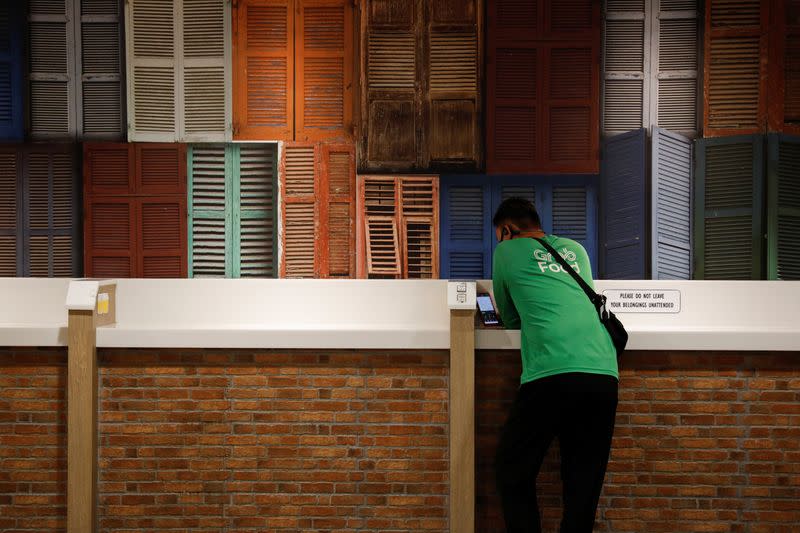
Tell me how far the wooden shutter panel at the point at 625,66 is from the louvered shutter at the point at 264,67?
1.69 metres

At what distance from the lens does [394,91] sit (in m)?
3.36

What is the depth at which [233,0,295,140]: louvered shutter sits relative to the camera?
337 centimetres

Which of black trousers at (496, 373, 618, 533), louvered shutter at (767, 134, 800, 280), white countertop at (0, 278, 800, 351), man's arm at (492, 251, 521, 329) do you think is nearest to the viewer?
black trousers at (496, 373, 618, 533)

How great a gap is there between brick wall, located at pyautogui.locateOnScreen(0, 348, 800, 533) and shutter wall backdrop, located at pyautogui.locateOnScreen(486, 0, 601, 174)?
115 centimetres

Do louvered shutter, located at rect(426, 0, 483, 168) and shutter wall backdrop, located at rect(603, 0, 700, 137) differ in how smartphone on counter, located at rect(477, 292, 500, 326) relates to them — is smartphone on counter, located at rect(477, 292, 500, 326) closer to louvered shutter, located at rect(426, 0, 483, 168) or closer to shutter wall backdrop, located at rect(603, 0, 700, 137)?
louvered shutter, located at rect(426, 0, 483, 168)

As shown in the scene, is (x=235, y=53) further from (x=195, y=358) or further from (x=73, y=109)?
(x=195, y=358)

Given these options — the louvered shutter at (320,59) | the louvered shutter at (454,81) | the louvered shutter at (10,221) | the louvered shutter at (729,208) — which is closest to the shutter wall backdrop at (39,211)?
the louvered shutter at (10,221)

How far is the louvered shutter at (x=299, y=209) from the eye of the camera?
3.33 m

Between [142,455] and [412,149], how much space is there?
200cm

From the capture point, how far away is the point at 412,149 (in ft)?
11.0

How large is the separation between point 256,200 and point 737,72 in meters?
2.63

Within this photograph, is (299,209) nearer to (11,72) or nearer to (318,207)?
(318,207)

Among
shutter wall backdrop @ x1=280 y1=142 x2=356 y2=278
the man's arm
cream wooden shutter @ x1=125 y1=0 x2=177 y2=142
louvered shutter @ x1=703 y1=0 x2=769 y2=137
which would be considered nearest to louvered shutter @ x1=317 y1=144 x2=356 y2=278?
shutter wall backdrop @ x1=280 y1=142 x2=356 y2=278

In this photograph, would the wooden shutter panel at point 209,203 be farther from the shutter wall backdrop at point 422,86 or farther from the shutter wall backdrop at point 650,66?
the shutter wall backdrop at point 650,66
